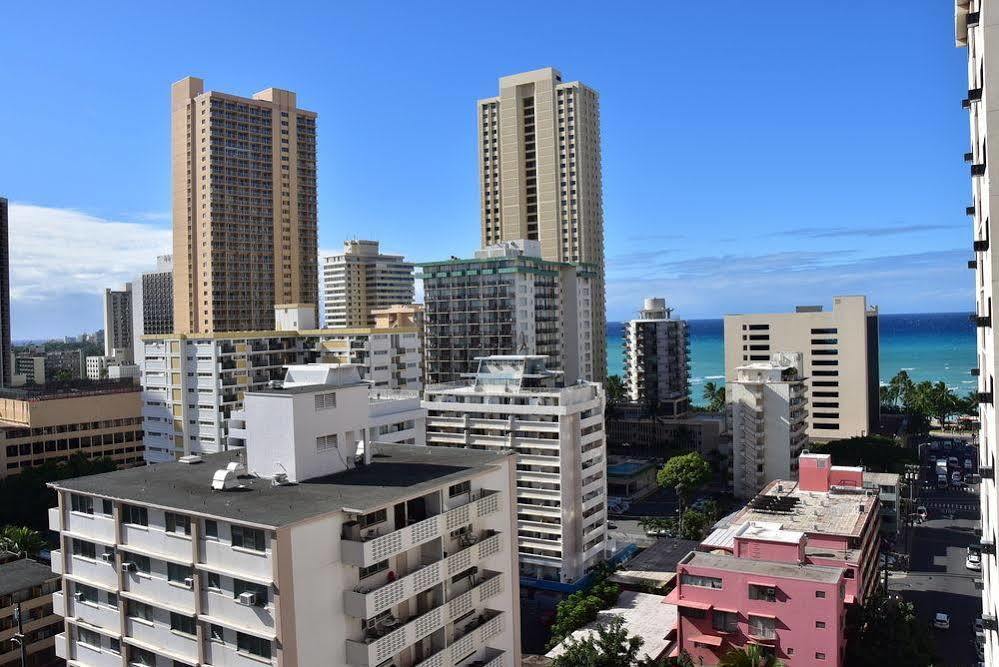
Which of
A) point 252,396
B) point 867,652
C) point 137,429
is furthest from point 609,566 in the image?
point 137,429

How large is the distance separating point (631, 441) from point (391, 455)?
3451 inches

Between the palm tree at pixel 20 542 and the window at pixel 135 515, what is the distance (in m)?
34.8

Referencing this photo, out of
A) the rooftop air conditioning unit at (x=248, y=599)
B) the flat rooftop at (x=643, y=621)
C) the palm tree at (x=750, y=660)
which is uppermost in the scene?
the rooftop air conditioning unit at (x=248, y=599)

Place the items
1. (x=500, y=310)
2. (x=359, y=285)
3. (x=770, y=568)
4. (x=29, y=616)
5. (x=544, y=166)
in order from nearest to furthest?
(x=770, y=568) → (x=29, y=616) → (x=500, y=310) → (x=544, y=166) → (x=359, y=285)

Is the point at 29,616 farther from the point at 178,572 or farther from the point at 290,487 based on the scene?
the point at 290,487

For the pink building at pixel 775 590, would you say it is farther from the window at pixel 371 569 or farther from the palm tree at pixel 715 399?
the palm tree at pixel 715 399

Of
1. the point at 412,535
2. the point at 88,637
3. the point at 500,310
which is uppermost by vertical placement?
the point at 500,310

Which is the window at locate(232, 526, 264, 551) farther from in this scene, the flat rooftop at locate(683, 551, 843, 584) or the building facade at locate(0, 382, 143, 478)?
the building facade at locate(0, 382, 143, 478)

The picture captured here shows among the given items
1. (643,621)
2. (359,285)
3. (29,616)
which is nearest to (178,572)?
(29,616)

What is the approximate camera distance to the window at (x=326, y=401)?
24.4m

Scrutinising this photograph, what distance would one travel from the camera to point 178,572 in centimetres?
2134

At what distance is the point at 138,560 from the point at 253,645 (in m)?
5.12

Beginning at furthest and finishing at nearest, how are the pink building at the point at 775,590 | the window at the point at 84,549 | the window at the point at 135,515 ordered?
the pink building at the point at 775,590
the window at the point at 84,549
the window at the point at 135,515

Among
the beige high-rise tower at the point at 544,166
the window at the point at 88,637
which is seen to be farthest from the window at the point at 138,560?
the beige high-rise tower at the point at 544,166
